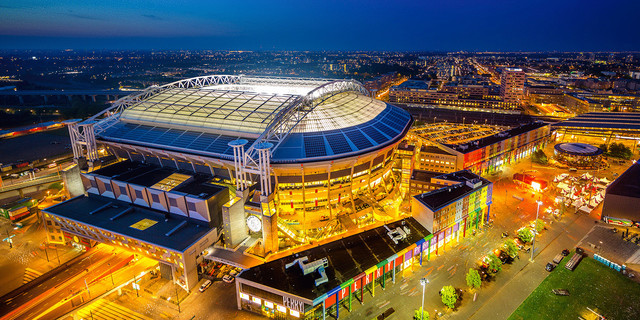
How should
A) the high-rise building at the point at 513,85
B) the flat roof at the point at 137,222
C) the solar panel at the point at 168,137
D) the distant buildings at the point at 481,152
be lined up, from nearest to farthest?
the flat roof at the point at 137,222 < the solar panel at the point at 168,137 < the distant buildings at the point at 481,152 < the high-rise building at the point at 513,85

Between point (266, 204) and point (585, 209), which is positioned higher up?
point (266, 204)

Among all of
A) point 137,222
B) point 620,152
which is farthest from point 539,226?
point 137,222

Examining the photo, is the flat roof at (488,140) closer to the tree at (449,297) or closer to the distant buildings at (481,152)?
the distant buildings at (481,152)

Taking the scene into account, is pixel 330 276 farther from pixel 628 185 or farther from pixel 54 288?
pixel 628 185

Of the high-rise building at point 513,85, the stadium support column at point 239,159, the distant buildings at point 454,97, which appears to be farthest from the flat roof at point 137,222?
the high-rise building at point 513,85

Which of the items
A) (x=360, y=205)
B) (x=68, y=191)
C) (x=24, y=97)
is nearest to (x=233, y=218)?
(x=360, y=205)
